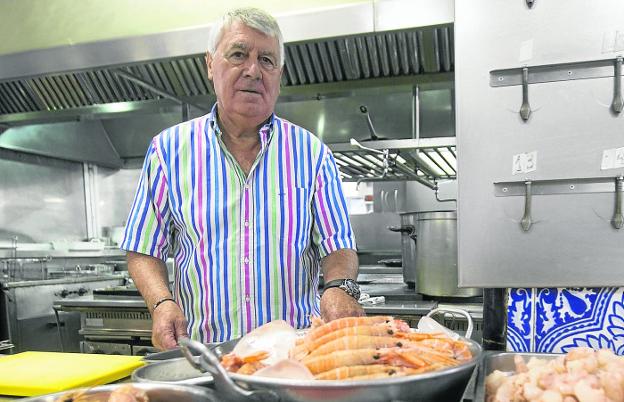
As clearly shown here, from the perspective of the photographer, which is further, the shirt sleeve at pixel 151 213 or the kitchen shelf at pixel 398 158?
the kitchen shelf at pixel 398 158

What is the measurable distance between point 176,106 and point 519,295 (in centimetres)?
282

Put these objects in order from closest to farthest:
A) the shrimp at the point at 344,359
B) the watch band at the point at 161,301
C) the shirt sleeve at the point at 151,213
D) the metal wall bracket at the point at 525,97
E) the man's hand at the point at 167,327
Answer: the shrimp at the point at 344,359 < the man's hand at the point at 167,327 < the watch band at the point at 161,301 < the metal wall bracket at the point at 525,97 < the shirt sleeve at the point at 151,213

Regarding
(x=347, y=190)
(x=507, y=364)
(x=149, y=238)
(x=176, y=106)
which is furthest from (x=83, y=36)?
(x=347, y=190)

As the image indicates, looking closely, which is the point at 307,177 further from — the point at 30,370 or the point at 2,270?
the point at 2,270

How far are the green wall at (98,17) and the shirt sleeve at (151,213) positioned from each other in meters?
1.34

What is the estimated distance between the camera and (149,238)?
5.55ft

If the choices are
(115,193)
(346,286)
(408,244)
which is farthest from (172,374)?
(115,193)

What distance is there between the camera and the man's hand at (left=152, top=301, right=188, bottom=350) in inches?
51.3

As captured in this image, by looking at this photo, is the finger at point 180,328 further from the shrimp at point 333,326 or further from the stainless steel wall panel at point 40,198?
the stainless steel wall panel at point 40,198

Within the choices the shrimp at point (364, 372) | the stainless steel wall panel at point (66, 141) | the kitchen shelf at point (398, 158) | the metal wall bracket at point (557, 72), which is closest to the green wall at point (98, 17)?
the kitchen shelf at point (398, 158)

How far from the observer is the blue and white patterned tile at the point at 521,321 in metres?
1.58

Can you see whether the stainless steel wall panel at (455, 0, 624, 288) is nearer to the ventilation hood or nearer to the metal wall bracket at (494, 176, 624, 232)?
the metal wall bracket at (494, 176, 624, 232)

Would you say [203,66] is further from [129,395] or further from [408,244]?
[129,395]

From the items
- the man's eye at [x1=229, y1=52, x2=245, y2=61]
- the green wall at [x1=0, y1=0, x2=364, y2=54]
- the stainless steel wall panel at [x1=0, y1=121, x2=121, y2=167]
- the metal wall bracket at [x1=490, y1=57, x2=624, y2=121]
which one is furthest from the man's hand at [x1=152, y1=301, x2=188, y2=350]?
the stainless steel wall panel at [x1=0, y1=121, x2=121, y2=167]
